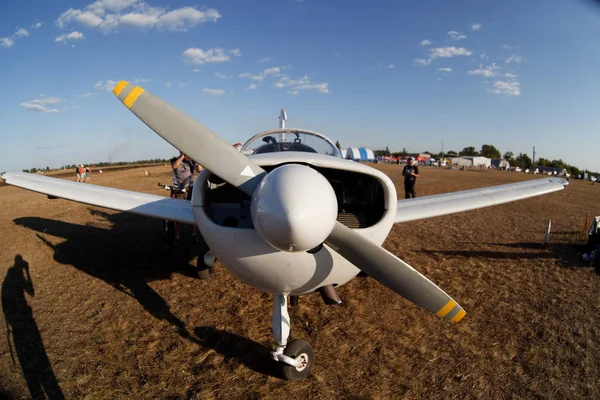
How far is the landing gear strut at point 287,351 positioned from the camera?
2607 millimetres

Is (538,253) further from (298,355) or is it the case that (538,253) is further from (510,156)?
(510,156)

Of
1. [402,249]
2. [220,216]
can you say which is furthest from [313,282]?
[402,249]

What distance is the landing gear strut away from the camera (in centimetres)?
261

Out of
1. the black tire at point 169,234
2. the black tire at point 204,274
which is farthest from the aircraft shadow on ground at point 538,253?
the black tire at point 169,234

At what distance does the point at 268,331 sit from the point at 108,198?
3111 millimetres

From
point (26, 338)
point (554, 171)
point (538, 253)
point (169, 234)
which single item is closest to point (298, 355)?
point (26, 338)

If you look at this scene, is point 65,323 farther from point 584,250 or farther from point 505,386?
point 584,250

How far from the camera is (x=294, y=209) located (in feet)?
5.59

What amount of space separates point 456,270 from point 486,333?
6.12ft

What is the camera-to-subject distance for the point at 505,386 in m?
2.58

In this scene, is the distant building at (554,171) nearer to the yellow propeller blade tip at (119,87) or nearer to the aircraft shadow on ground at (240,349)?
the aircraft shadow on ground at (240,349)

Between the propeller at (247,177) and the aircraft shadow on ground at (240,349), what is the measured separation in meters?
1.35

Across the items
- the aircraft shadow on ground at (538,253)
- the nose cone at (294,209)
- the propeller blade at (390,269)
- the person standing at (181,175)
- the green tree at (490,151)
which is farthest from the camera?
the green tree at (490,151)

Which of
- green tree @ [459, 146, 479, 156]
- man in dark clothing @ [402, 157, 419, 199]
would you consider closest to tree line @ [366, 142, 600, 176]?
green tree @ [459, 146, 479, 156]
